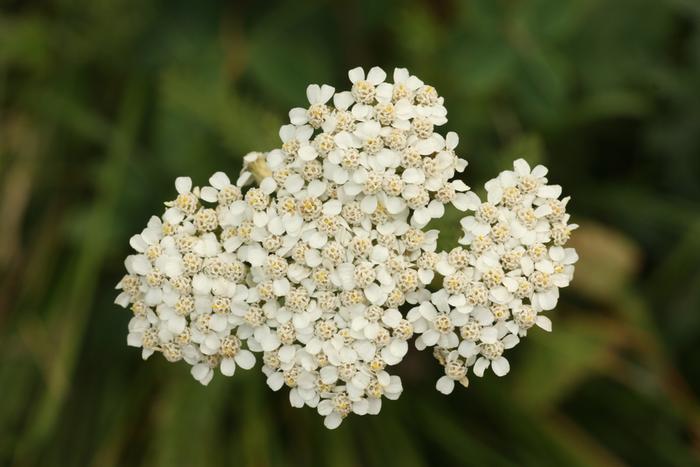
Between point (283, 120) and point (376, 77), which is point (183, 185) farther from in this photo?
point (283, 120)

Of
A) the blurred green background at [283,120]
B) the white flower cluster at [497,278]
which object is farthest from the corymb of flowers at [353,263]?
the blurred green background at [283,120]

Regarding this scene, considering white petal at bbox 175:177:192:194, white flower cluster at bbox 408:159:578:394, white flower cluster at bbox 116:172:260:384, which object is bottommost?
white flower cluster at bbox 408:159:578:394

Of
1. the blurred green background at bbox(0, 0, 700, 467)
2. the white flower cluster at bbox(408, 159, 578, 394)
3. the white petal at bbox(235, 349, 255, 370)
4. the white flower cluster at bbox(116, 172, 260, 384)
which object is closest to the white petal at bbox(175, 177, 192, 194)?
the white flower cluster at bbox(116, 172, 260, 384)

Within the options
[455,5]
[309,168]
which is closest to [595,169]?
[455,5]

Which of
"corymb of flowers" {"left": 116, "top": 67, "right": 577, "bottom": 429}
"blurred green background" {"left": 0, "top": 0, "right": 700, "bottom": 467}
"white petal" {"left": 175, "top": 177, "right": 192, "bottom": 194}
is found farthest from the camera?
"blurred green background" {"left": 0, "top": 0, "right": 700, "bottom": 467}

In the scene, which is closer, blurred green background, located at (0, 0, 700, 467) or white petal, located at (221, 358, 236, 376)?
white petal, located at (221, 358, 236, 376)

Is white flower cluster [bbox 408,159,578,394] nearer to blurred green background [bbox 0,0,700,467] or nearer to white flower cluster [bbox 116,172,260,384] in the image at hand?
white flower cluster [bbox 116,172,260,384]

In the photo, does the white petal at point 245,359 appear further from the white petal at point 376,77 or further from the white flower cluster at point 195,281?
the white petal at point 376,77
